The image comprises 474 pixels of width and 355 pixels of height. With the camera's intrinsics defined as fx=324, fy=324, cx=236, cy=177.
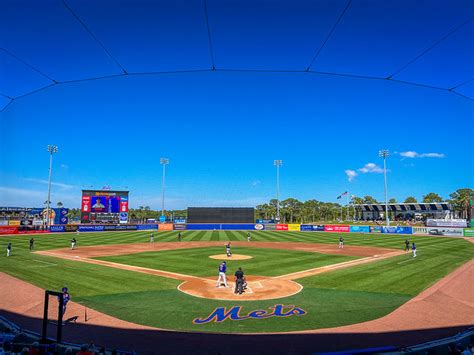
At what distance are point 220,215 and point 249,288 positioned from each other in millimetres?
60709

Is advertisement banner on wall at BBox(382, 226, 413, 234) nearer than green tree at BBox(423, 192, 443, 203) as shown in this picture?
Yes

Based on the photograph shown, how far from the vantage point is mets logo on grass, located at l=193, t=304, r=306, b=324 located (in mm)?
13160

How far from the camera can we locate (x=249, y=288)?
59.8 feet

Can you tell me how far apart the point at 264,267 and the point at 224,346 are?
15183 mm

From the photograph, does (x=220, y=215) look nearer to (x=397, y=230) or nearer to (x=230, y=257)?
(x=397, y=230)

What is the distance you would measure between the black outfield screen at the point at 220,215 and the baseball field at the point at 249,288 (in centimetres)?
4503

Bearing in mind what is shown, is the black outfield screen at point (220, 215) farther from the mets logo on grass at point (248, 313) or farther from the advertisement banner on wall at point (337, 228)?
the mets logo on grass at point (248, 313)

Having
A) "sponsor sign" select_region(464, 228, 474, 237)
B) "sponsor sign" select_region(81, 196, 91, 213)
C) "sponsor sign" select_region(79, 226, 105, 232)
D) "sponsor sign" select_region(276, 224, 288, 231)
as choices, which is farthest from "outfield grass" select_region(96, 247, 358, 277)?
"sponsor sign" select_region(81, 196, 91, 213)

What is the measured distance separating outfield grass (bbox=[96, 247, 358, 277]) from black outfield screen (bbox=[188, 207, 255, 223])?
4364 centimetres

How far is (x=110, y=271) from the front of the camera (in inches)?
926

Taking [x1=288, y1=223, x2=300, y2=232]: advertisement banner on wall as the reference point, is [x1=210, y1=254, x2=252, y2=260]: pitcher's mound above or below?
below

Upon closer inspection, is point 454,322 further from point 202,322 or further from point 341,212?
point 341,212

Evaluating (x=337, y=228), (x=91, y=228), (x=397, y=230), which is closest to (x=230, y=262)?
(x=397, y=230)

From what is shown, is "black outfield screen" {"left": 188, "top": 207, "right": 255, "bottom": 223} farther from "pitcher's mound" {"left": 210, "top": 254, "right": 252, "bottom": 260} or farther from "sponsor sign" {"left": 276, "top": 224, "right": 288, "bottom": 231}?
"pitcher's mound" {"left": 210, "top": 254, "right": 252, "bottom": 260}
